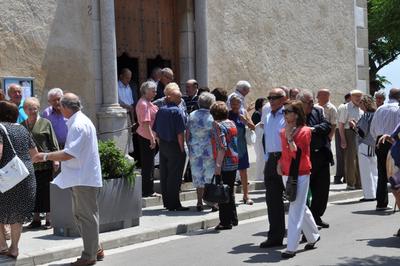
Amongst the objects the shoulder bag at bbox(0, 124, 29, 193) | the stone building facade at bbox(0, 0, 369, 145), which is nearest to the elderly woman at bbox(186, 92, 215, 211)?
the stone building facade at bbox(0, 0, 369, 145)

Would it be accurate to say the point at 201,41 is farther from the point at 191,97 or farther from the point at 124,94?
the point at 191,97

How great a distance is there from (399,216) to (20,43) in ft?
21.3

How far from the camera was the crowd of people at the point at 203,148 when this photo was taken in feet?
23.6

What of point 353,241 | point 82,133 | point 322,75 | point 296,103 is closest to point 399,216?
point 353,241

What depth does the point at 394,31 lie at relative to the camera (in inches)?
1110

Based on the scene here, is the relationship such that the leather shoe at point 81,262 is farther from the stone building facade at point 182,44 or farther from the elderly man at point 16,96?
the stone building facade at point 182,44

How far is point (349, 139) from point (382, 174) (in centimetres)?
288

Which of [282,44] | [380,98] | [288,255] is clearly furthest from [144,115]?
[282,44]

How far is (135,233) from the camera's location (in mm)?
8609

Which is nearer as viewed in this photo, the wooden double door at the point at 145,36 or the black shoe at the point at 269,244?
the black shoe at the point at 269,244

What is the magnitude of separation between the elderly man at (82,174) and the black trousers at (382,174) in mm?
4995

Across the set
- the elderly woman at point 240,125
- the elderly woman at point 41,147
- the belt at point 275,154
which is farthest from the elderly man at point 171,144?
the belt at point 275,154

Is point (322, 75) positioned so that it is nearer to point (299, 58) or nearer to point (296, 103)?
point (299, 58)

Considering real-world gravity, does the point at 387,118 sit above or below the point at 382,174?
above
